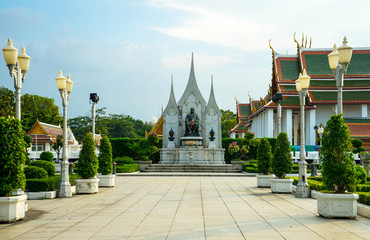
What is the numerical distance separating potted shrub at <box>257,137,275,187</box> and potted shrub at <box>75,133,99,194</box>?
763cm

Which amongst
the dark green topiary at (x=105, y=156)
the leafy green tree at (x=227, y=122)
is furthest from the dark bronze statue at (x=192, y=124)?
the leafy green tree at (x=227, y=122)

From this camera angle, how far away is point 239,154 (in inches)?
1510

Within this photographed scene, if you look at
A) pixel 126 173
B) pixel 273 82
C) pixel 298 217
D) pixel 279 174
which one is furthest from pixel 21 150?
pixel 273 82

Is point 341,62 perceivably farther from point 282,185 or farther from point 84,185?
point 84,185

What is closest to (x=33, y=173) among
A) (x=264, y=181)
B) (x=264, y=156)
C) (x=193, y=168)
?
(x=264, y=156)

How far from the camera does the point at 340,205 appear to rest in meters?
9.85

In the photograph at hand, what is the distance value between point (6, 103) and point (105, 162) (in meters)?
36.1

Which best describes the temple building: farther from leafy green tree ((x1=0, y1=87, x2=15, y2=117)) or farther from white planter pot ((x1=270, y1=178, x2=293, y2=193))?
leafy green tree ((x1=0, y1=87, x2=15, y2=117))

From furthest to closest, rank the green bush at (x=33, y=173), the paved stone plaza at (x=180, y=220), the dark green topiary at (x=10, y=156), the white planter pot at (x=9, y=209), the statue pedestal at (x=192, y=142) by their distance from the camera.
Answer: the statue pedestal at (x=192, y=142), the green bush at (x=33, y=173), the dark green topiary at (x=10, y=156), the white planter pot at (x=9, y=209), the paved stone plaza at (x=180, y=220)

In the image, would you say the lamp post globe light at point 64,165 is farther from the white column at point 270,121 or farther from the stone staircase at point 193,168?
the white column at point 270,121

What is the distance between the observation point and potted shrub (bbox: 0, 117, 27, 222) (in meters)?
9.27

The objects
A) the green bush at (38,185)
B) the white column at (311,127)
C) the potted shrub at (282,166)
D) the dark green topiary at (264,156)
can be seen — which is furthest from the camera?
the white column at (311,127)

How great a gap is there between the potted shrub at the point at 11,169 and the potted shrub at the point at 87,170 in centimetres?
602

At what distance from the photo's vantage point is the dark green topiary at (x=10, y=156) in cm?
949
